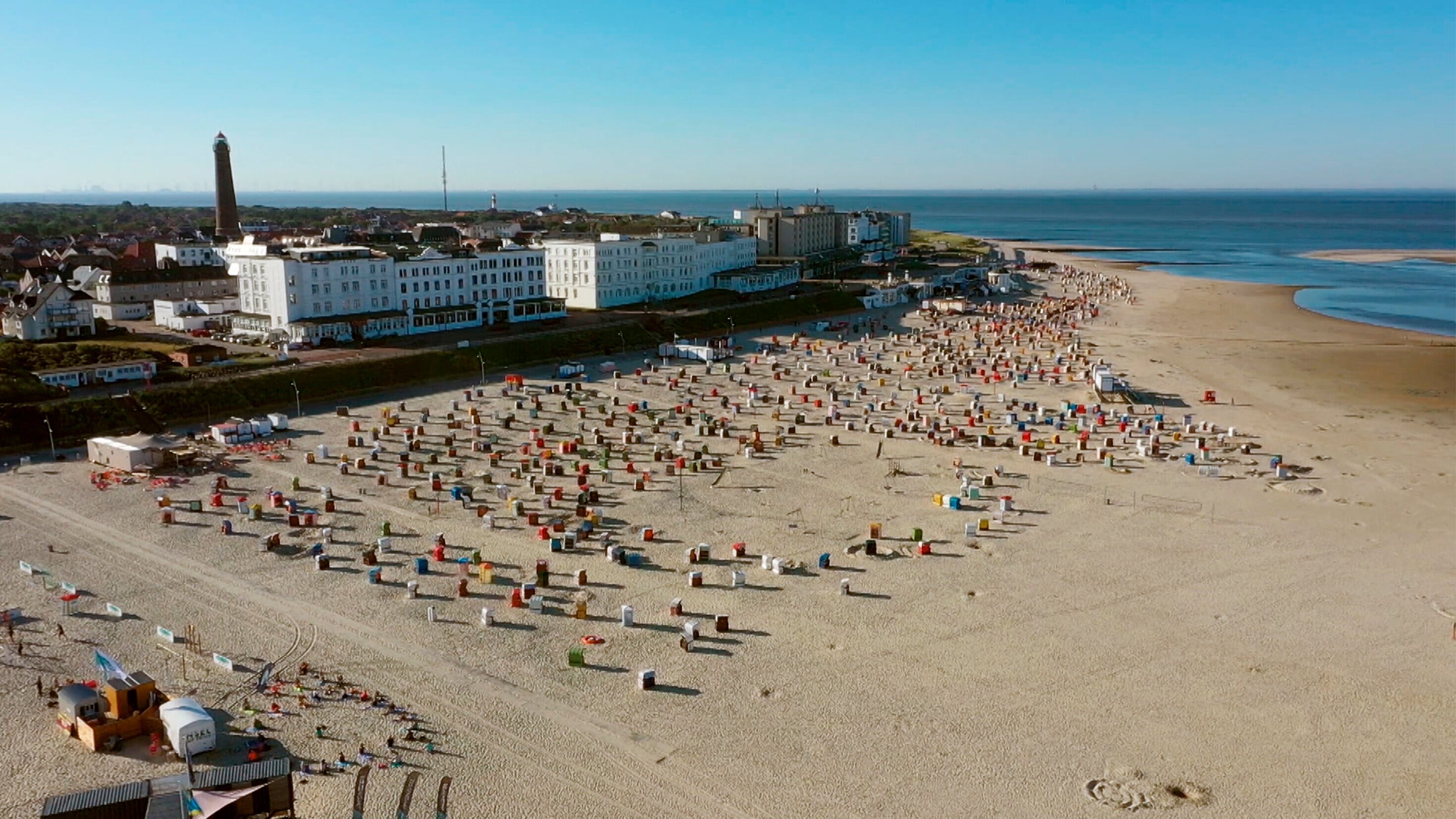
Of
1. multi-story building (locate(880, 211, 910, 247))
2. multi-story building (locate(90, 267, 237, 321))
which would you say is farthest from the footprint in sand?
Result: multi-story building (locate(880, 211, 910, 247))

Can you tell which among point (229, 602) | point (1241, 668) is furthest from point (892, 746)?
point (229, 602)

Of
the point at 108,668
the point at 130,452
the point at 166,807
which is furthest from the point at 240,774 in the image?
the point at 130,452

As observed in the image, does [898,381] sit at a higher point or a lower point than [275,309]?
lower

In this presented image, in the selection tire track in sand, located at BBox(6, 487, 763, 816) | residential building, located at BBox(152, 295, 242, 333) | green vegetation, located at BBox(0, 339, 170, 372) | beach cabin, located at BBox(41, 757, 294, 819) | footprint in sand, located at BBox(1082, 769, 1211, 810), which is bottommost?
footprint in sand, located at BBox(1082, 769, 1211, 810)

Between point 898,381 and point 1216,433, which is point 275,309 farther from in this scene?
point 1216,433

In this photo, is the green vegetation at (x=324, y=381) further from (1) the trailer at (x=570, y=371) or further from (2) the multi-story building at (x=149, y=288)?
(2) the multi-story building at (x=149, y=288)

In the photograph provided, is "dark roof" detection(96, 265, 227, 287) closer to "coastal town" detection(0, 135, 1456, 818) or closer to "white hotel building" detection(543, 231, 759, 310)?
"coastal town" detection(0, 135, 1456, 818)
